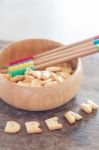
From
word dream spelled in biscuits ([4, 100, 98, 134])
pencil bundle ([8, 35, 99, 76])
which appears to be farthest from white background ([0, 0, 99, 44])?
word dream spelled in biscuits ([4, 100, 98, 134])

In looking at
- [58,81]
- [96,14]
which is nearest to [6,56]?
[58,81]

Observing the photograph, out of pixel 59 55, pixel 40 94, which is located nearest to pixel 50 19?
pixel 59 55

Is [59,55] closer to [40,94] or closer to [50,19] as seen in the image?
[40,94]

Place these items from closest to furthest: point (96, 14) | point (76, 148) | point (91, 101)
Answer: point (76, 148)
point (91, 101)
point (96, 14)

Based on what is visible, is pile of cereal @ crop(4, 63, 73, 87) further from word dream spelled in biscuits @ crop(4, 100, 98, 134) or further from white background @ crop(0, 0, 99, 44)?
white background @ crop(0, 0, 99, 44)

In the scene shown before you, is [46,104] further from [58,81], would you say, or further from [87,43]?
[87,43]

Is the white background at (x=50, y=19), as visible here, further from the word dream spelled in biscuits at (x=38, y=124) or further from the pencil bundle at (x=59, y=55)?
the word dream spelled in biscuits at (x=38, y=124)

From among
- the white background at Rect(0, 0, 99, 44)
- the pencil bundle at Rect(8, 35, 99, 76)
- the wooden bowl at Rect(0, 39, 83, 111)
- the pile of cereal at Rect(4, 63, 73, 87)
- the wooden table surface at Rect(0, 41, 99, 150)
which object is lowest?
the wooden table surface at Rect(0, 41, 99, 150)
